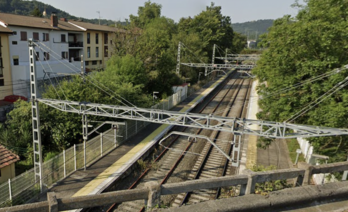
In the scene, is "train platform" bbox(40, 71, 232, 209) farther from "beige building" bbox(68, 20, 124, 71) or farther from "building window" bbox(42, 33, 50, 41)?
"beige building" bbox(68, 20, 124, 71)

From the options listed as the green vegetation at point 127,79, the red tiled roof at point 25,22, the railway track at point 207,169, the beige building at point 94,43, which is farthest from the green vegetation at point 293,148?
the beige building at point 94,43

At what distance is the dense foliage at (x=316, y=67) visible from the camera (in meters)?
12.7

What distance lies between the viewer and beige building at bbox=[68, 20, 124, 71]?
154ft

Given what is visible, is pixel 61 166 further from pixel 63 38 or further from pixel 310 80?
pixel 63 38

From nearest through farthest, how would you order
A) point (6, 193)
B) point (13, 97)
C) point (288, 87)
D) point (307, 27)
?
point (6, 193)
point (307, 27)
point (288, 87)
point (13, 97)

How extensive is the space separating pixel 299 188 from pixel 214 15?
221ft

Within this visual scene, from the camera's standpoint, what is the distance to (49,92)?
66.3 feet

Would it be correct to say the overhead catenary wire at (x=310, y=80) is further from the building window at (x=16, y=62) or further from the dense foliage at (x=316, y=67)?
the building window at (x=16, y=62)

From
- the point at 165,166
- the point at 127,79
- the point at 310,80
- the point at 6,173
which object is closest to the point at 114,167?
the point at 165,166

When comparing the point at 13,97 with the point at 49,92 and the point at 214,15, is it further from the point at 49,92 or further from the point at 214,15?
the point at 214,15

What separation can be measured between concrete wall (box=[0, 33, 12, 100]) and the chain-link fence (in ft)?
57.3

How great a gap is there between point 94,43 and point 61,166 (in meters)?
38.2

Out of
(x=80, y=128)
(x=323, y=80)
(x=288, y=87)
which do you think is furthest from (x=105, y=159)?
(x=323, y=80)

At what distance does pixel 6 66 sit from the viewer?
101 ft
